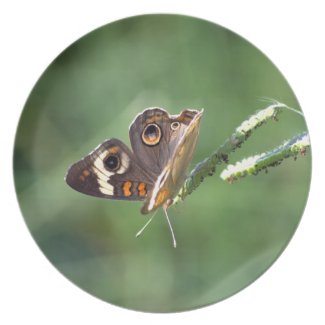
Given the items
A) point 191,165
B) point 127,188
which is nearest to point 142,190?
point 127,188

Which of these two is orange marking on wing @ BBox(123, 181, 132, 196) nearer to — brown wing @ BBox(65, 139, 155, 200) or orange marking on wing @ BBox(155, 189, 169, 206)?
brown wing @ BBox(65, 139, 155, 200)

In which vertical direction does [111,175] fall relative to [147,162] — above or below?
below

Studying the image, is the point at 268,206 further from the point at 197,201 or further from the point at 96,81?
the point at 96,81

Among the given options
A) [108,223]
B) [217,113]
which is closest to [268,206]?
[217,113]

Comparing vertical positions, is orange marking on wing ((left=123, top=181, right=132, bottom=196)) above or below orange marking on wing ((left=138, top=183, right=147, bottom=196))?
below

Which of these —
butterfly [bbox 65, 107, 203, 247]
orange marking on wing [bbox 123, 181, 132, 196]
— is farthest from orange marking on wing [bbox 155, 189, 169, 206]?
orange marking on wing [bbox 123, 181, 132, 196]

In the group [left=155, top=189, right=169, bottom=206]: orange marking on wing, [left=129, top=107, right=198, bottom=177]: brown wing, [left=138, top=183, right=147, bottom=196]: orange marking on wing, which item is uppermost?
[left=129, top=107, right=198, bottom=177]: brown wing

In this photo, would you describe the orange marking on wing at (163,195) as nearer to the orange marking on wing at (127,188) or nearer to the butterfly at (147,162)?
the butterfly at (147,162)

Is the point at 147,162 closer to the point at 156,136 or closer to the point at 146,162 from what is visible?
the point at 146,162
